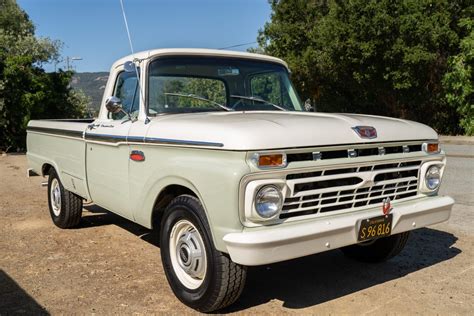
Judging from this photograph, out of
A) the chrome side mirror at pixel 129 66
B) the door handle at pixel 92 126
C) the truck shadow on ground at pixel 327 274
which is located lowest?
the truck shadow on ground at pixel 327 274

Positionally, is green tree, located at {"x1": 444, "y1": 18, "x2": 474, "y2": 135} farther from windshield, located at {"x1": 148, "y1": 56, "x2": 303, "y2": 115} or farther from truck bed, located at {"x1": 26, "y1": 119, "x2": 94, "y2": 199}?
truck bed, located at {"x1": 26, "y1": 119, "x2": 94, "y2": 199}

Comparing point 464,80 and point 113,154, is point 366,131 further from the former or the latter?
point 464,80

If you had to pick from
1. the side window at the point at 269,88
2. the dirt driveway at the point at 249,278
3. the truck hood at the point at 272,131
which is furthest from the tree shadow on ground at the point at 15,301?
the side window at the point at 269,88

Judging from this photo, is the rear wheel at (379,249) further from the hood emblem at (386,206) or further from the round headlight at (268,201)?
the round headlight at (268,201)

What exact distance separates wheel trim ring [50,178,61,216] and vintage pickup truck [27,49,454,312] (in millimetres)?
1259

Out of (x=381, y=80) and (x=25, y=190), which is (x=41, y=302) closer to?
(x=25, y=190)

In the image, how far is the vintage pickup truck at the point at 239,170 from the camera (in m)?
3.19

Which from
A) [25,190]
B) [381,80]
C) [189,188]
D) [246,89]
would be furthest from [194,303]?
[381,80]

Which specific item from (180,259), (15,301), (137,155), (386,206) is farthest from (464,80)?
(15,301)

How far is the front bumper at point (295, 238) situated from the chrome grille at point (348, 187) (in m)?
0.09

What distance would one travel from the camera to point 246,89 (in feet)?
15.9

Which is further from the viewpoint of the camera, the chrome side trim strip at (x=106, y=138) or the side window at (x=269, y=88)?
the side window at (x=269, y=88)

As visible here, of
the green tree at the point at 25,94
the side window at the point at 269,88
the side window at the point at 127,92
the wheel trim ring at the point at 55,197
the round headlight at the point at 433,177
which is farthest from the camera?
the green tree at the point at 25,94

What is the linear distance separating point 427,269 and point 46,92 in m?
16.2
